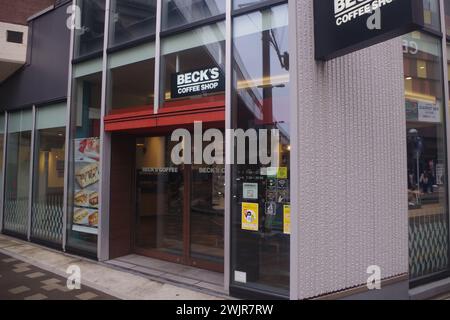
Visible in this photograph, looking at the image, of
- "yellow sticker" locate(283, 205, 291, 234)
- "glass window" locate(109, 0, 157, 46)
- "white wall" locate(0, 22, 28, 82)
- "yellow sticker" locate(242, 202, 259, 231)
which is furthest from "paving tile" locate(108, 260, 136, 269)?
"white wall" locate(0, 22, 28, 82)

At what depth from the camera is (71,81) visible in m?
8.25

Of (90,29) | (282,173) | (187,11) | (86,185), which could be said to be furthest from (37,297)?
(90,29)

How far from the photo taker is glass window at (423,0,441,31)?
6.54m

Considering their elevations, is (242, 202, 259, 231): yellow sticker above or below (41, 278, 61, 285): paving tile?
above

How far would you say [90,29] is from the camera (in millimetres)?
8062

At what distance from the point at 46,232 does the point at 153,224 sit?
119 inches

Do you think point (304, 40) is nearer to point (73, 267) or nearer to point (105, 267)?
point (105, 267)

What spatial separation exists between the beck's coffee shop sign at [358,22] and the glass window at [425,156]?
7.50ft

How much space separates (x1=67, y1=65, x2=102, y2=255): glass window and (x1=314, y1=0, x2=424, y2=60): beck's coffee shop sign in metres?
4.93

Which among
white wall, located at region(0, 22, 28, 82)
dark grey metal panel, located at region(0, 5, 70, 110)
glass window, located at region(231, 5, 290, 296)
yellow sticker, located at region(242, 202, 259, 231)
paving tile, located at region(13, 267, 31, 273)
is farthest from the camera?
white wall, located at region(0, 22, 28, 82)

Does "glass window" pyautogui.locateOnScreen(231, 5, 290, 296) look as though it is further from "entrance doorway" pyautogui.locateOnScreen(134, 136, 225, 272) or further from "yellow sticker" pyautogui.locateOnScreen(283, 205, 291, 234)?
"entrance doorway" pyautogui.locateOnScreen(134, 136, 225, 272)

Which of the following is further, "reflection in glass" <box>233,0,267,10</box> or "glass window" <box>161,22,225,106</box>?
"glass window" <box>161,22,225,106</box>

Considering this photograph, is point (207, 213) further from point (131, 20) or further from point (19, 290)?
point (131, 20)

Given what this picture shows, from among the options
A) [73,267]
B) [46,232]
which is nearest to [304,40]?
[73,267]
